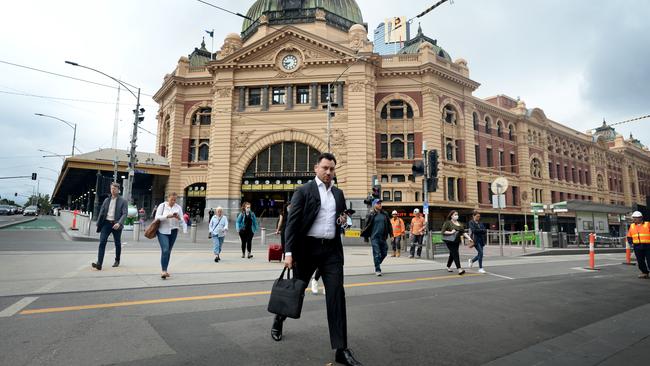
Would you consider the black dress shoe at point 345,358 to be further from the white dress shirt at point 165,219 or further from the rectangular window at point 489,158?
the rectangular window at point 489,158

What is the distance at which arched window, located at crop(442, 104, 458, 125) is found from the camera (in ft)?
122

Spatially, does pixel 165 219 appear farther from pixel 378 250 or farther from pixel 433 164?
pixel 433 164

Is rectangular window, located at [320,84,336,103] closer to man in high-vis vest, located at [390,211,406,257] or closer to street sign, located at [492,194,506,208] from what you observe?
street sign, located at [492,194,506,208]

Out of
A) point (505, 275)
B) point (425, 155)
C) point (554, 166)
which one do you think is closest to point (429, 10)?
point (425, 155)

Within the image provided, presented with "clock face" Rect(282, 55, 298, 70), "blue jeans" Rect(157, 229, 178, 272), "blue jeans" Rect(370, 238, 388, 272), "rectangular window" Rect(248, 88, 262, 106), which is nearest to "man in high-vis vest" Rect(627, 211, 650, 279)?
"blue jeans" Rect(370, 238, 388, 272)

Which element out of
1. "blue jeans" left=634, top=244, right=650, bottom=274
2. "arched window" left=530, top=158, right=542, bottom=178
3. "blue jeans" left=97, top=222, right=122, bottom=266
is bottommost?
"blue jeans" left=634, top=244, right=650, bottom=274

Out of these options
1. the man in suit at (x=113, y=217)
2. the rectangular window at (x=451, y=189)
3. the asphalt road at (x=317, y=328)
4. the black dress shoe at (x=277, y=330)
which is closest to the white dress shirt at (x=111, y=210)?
the man in suit at (x=113, y=217)

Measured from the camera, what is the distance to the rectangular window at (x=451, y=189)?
35938 mm

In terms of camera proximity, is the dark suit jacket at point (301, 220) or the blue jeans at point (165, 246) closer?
the dark suit jacket at point (301, 220)

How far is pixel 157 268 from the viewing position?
8906 millimetres

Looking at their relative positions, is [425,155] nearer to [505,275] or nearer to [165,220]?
[505,275]

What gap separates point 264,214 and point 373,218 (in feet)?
93.9

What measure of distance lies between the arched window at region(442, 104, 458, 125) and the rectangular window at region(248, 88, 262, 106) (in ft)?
60.5

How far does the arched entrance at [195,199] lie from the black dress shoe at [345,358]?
3630cm
